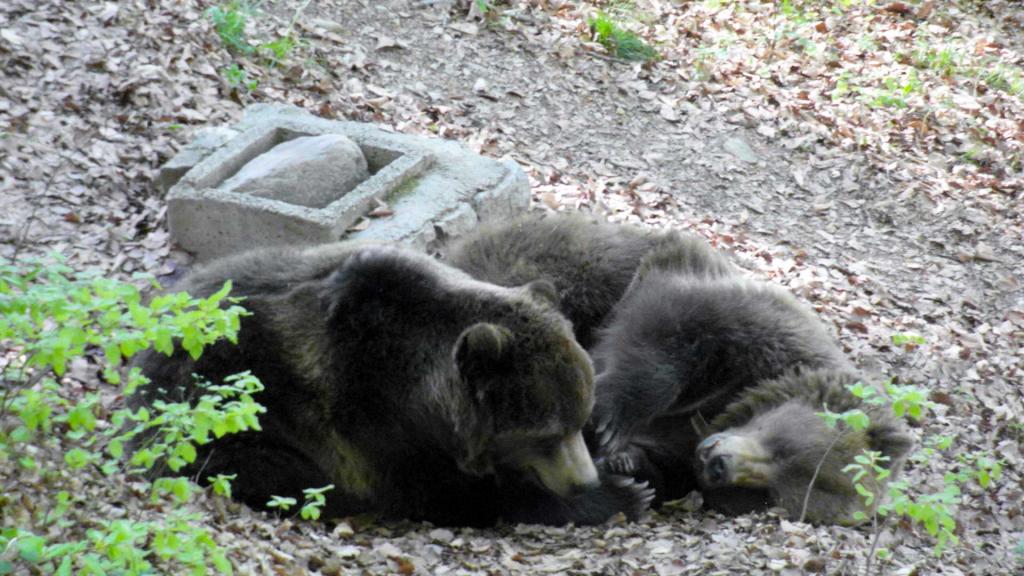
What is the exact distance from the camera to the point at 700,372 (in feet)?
22.3

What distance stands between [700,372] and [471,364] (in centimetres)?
184

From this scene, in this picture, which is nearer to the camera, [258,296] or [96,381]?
[258,296]

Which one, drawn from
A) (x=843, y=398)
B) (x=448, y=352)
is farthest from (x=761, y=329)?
(x=448, y=352)

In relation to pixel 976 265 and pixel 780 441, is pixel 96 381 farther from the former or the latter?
pixel 976 265

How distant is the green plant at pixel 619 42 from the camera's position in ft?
41.7

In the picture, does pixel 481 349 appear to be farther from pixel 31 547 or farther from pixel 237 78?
pixel 237 78

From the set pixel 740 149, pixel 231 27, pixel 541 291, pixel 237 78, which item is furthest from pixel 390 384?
pixel 740 149

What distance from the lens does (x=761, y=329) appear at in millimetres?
6773

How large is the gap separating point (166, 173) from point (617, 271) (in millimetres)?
3364

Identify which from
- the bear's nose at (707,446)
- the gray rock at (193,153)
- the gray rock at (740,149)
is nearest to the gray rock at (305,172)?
the gray rock at (193,153)

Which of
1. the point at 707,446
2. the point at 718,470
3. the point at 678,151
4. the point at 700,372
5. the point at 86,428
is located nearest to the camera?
the point at 86,428

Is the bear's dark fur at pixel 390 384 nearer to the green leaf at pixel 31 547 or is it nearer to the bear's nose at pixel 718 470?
the bear's nose at pixel 718 470

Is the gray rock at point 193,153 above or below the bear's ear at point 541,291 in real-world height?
below

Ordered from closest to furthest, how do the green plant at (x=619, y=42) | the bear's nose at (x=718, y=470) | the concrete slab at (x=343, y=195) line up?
1. the bear's nose at (x=718, y=470)
2. the concrete slab at (x=343, y=195)
3. the green plant at (x=619, y=42)
